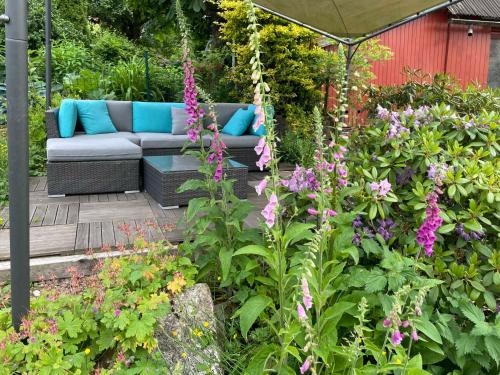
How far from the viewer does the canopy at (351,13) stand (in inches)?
136

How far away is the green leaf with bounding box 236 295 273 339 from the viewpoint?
161cm

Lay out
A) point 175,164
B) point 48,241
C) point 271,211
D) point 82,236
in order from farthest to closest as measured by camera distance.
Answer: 1. point 175,164
2. point 82,236
3. point 48,241
4. point 271,211

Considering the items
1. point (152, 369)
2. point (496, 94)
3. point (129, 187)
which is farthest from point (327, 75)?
point (152, 369)

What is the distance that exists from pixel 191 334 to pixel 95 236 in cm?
114

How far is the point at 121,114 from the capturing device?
557 centimetres

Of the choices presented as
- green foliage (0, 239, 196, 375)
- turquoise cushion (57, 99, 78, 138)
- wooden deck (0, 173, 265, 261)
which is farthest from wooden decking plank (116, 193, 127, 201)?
green foliage (0, 239, 196, 375)

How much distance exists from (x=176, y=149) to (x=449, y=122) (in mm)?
3247

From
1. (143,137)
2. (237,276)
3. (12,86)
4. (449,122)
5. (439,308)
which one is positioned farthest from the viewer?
(143,137)

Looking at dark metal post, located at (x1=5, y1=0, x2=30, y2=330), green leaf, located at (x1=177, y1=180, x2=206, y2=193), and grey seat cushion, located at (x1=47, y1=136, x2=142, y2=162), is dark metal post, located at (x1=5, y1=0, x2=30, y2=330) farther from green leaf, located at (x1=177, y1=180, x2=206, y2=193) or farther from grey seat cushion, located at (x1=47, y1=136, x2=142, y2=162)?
grey seat cushion, located at (x1=47, y1=136, x2=142, y2=162)

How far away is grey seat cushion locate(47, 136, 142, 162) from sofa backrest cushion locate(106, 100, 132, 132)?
4.52 ft

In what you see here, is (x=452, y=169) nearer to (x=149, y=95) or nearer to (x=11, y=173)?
(x=11, y=173)

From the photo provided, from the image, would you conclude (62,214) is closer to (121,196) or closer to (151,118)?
(121,196)

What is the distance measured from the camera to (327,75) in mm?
7020

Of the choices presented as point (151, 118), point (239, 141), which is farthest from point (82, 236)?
point (151, 118)
